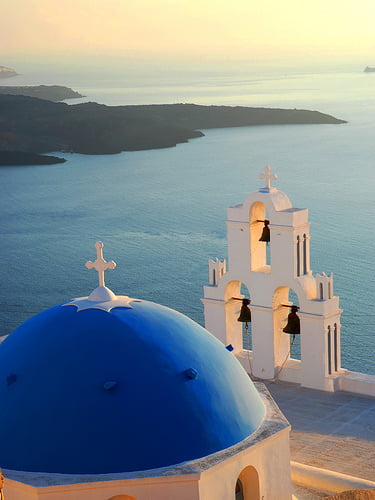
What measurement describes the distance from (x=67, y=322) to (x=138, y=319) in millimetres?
826

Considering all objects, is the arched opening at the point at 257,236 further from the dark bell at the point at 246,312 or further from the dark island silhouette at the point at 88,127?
the dark island silhouette at the point at 88,127

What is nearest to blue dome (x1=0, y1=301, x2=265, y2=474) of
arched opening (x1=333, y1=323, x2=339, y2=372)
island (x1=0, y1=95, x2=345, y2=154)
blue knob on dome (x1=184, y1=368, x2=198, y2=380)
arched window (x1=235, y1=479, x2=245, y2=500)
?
blue knob on dome (x1=184, y1=368, x2=198, y2=380)

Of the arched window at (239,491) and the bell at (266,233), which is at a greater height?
the bell at (266,233)

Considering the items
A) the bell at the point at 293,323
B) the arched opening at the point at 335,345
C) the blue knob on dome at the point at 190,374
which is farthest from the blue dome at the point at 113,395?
the arched opening at the point at 335,345

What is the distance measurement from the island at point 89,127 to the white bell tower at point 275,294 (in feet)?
287

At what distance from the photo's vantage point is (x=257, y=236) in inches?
677

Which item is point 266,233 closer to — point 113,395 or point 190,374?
point 190,374

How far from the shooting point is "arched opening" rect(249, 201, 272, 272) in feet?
55.7

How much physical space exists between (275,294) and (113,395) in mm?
7424

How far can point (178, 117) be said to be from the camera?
123 meters

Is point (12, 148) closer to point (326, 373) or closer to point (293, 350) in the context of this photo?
point (293, 350)

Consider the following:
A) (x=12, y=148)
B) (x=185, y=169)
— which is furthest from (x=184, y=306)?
(x=12, y=148)

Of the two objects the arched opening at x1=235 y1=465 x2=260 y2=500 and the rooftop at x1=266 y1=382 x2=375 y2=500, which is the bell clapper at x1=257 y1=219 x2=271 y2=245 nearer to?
the rooftop at x1=266 y1=382 x2=375 y2=500

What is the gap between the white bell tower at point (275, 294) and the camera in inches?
655
